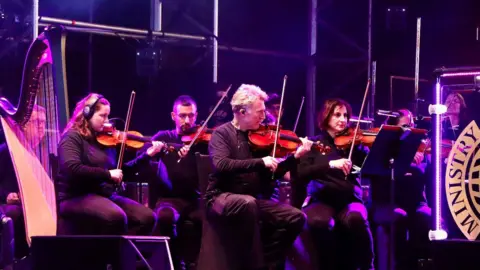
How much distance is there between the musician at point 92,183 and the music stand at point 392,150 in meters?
1.81

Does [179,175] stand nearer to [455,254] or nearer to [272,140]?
[272,140]

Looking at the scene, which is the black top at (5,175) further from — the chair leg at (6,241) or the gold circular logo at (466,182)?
the gold circular logo at (466,182)

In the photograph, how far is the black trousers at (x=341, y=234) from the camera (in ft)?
20.7

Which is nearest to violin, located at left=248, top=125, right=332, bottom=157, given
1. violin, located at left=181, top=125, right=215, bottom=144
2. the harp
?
violin, located at left=181, top=125, right=215, bottom=144

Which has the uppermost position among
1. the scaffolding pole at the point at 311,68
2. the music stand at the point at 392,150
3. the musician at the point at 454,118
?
the scaffolding pole at the point at 311,68

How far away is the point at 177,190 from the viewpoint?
6.89 m

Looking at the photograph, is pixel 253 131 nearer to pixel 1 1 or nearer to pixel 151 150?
pixel 151 150

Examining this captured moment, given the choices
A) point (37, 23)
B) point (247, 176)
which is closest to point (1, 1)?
point (37, 23)

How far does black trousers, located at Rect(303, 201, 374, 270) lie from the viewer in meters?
6.30

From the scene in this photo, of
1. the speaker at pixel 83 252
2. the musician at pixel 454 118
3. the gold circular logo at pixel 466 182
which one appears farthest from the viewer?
the musician at pixel 454 118

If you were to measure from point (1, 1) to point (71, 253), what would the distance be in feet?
13.3

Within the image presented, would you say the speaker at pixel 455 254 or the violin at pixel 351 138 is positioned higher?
the violin at pixel 351 138

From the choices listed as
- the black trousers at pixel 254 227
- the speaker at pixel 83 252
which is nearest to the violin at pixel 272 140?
the black trousers at pixel 254 227

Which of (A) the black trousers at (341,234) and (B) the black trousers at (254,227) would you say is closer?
(B) the black trousers at (254,227)
